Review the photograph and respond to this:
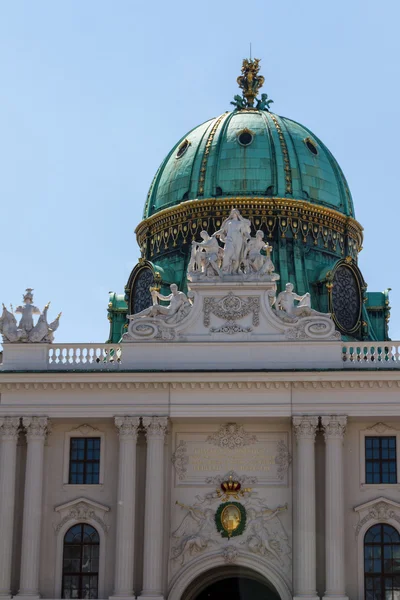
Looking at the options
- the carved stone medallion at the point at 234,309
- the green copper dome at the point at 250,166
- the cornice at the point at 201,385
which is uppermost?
the green copper dome at the point at 250,166

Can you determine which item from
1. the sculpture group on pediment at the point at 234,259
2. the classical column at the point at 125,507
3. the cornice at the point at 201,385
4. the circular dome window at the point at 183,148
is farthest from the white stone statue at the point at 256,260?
the circular dome window at the point at 183,148

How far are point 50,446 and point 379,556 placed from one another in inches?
400

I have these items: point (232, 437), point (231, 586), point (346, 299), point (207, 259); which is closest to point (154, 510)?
point (232, 437)

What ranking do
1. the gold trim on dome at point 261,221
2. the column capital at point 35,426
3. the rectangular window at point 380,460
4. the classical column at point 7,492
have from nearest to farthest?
the classical column at point 7,492 → the rectangular window at point 380,460 → the column capital at point 35,426 → the gold trim on dome at point 261,221

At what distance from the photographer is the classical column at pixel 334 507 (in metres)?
43.2

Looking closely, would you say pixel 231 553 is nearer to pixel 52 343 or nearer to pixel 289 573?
pixel 289 573

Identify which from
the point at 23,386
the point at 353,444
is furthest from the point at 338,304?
the point at 23,386

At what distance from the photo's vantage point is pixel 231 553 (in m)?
44.5

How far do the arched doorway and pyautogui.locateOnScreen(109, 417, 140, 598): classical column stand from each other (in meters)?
2.48

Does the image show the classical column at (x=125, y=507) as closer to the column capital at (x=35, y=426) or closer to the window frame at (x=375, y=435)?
the column capital at (x=35, y=426)

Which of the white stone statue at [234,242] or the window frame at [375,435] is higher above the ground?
the white stone statue at [234,242]

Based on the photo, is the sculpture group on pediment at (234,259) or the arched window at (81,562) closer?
the arched window at (81,562)

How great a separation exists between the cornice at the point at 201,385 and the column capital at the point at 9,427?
35.5 inches

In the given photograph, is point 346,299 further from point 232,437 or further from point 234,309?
point 232,437
